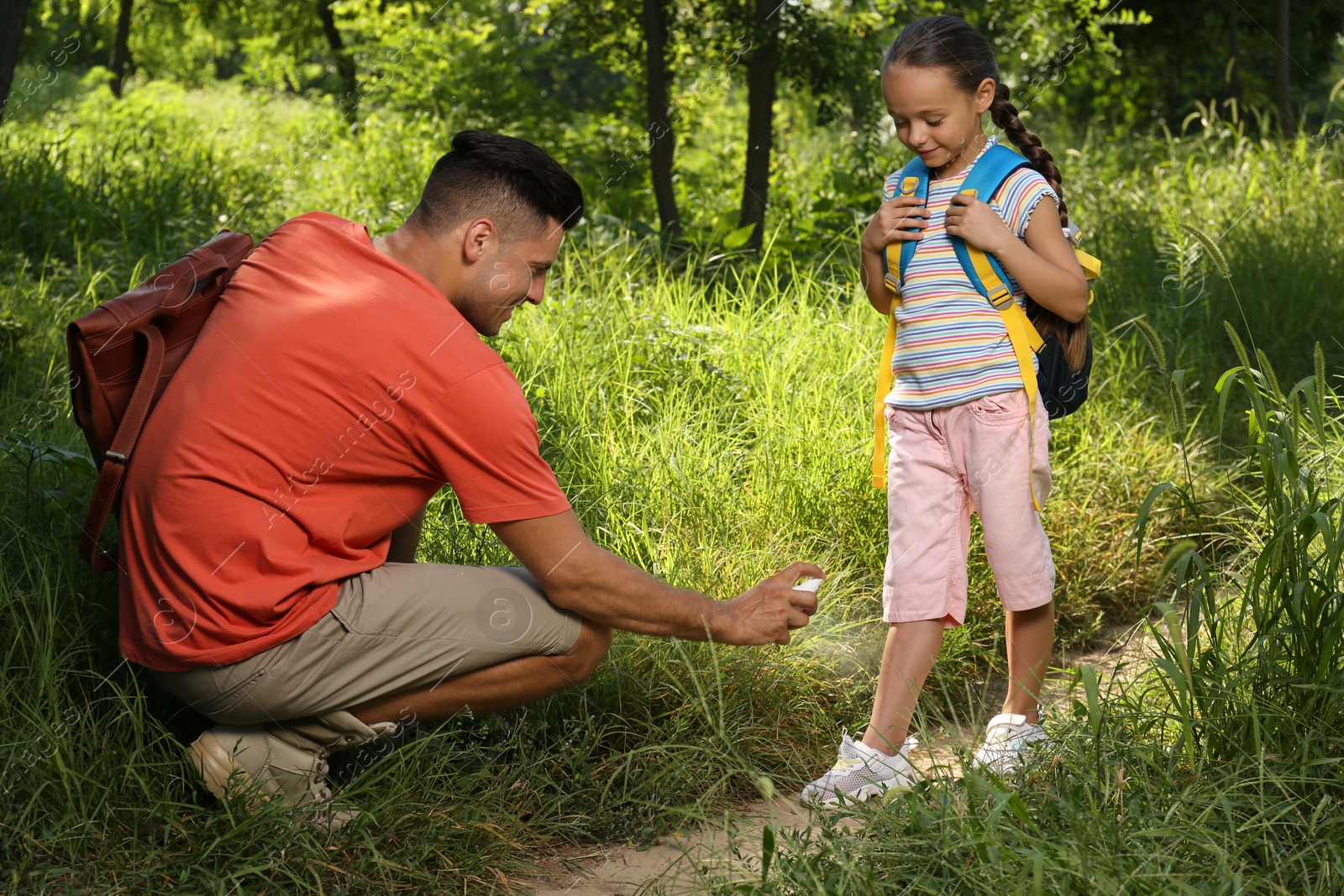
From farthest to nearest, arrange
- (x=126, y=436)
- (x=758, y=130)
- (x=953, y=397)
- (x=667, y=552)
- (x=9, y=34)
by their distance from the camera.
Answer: (x=758, y=130) < (x=9, y=34) < (x=667, y=552) < (x=953, y=397) < (x=126, y=436)

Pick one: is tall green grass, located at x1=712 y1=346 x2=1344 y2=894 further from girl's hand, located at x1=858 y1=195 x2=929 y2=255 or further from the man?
girl's hand, located at x1=858 y1=195 x2=929 y2=255

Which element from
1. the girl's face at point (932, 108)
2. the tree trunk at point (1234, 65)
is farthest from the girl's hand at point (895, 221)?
the tree trunk at point (1234, 65)

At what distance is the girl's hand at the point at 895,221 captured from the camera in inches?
106

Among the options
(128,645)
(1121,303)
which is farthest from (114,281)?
(1121,303)

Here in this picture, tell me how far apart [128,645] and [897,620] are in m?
1.66

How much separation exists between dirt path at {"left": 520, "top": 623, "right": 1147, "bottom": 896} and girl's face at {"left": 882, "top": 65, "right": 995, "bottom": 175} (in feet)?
3.88

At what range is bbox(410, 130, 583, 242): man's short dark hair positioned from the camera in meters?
2.46

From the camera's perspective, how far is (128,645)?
2.36 meters

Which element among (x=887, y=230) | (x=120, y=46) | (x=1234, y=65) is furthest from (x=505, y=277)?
(x=120, y=46)

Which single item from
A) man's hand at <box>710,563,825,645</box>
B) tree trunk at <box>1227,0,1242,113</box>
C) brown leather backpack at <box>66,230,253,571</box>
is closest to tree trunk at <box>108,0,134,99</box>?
tree trunk at <box>1227,0,1242,113</box>

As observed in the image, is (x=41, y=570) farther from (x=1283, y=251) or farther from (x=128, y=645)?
(x=1283, y=251)

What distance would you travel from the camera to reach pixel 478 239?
2.46 m

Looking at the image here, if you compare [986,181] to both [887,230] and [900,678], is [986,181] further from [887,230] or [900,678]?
[900,678]

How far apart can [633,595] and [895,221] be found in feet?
3.39
